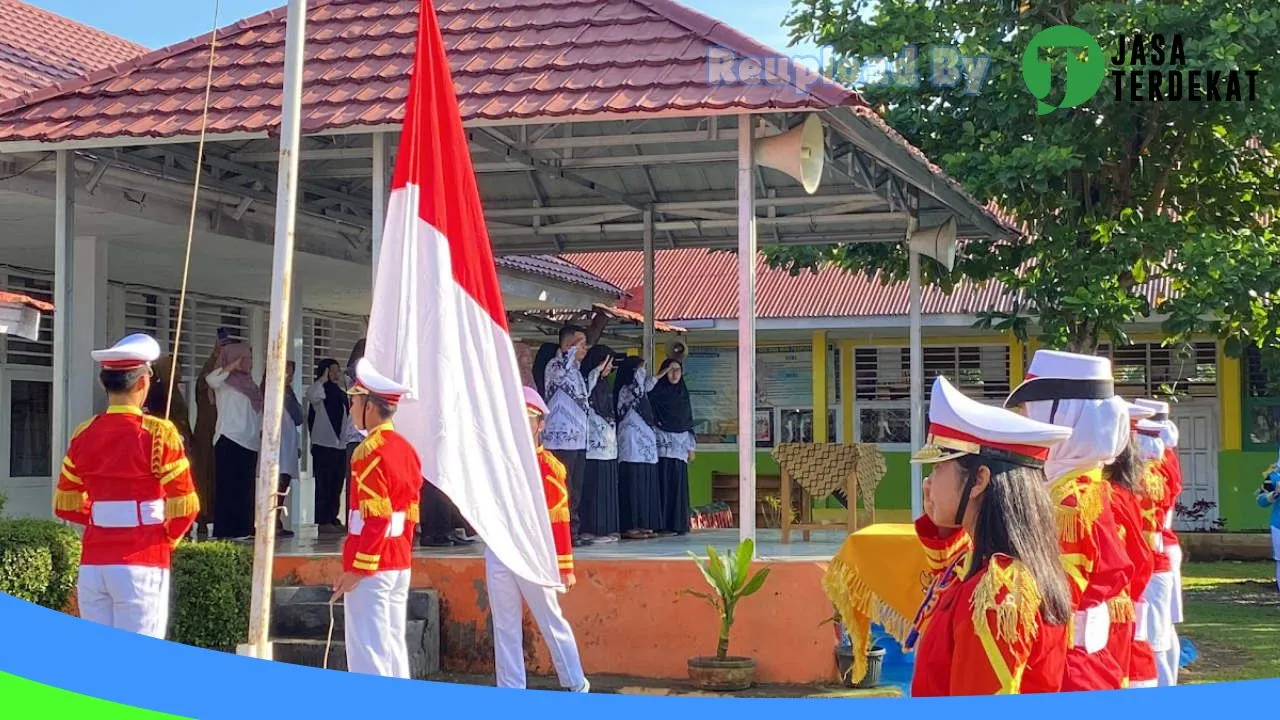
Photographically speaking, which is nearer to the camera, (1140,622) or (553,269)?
(1140,622)

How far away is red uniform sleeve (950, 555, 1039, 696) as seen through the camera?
3.45 m

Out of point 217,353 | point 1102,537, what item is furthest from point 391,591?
point 217,353

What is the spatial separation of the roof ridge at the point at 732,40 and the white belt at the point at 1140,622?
346 centimetres

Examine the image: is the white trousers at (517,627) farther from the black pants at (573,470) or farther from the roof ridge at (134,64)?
the roof ridge at (134,64)

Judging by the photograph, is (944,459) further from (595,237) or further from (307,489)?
(307,489)

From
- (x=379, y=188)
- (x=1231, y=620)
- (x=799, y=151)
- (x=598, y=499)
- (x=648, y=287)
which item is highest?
(x=799, y=151)

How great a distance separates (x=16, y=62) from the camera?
12750 millimetres

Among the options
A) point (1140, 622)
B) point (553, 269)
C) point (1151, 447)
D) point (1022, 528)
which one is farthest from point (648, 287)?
point (1022, 528)

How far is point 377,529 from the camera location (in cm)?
686

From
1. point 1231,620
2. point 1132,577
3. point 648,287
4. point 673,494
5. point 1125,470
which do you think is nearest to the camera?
point 1132,577

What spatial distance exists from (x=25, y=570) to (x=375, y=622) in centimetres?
295

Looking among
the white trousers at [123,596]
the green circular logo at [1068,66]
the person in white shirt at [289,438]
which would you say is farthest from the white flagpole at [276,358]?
the green circular logo at [1068,66]

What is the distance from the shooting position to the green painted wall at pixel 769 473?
71.8ft

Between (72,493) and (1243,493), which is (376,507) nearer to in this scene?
(72,493)
